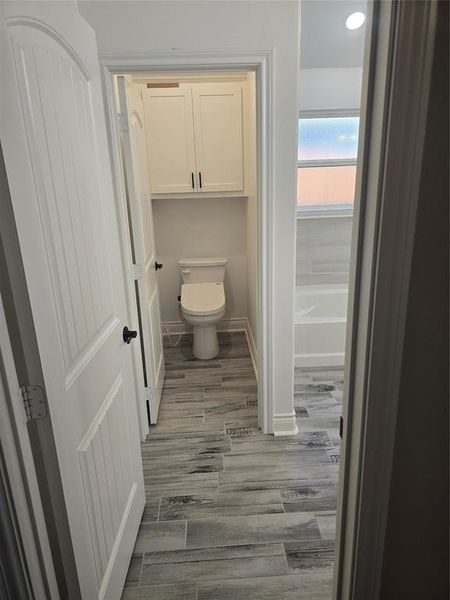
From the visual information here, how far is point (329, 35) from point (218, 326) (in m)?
2.67

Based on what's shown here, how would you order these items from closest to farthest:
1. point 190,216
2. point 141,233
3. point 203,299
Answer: point 141,233, point 203,299, point 190,216

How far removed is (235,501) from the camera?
1883 millimetres

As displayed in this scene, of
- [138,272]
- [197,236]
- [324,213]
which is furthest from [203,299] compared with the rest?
[324,213]

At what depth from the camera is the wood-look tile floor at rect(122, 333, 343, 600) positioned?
151 centimetres

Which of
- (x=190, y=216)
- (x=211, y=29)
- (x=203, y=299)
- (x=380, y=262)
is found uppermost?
(x=211, y=29)

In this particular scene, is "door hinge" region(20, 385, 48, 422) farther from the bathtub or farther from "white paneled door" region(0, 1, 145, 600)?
the bathtub

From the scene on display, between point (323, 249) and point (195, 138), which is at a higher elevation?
point (195, 138)

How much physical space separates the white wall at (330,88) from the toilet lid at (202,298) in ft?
5.69

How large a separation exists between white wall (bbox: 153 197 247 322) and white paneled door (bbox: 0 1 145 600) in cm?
224

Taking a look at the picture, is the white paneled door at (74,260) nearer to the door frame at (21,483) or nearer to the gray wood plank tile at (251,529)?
the door frame at (21,483)

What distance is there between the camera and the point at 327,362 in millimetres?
3215

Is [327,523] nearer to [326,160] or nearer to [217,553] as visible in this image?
[217,553]

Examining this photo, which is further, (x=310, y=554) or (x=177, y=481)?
(x=177, y=481)

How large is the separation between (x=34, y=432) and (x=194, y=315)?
2.23 metres
